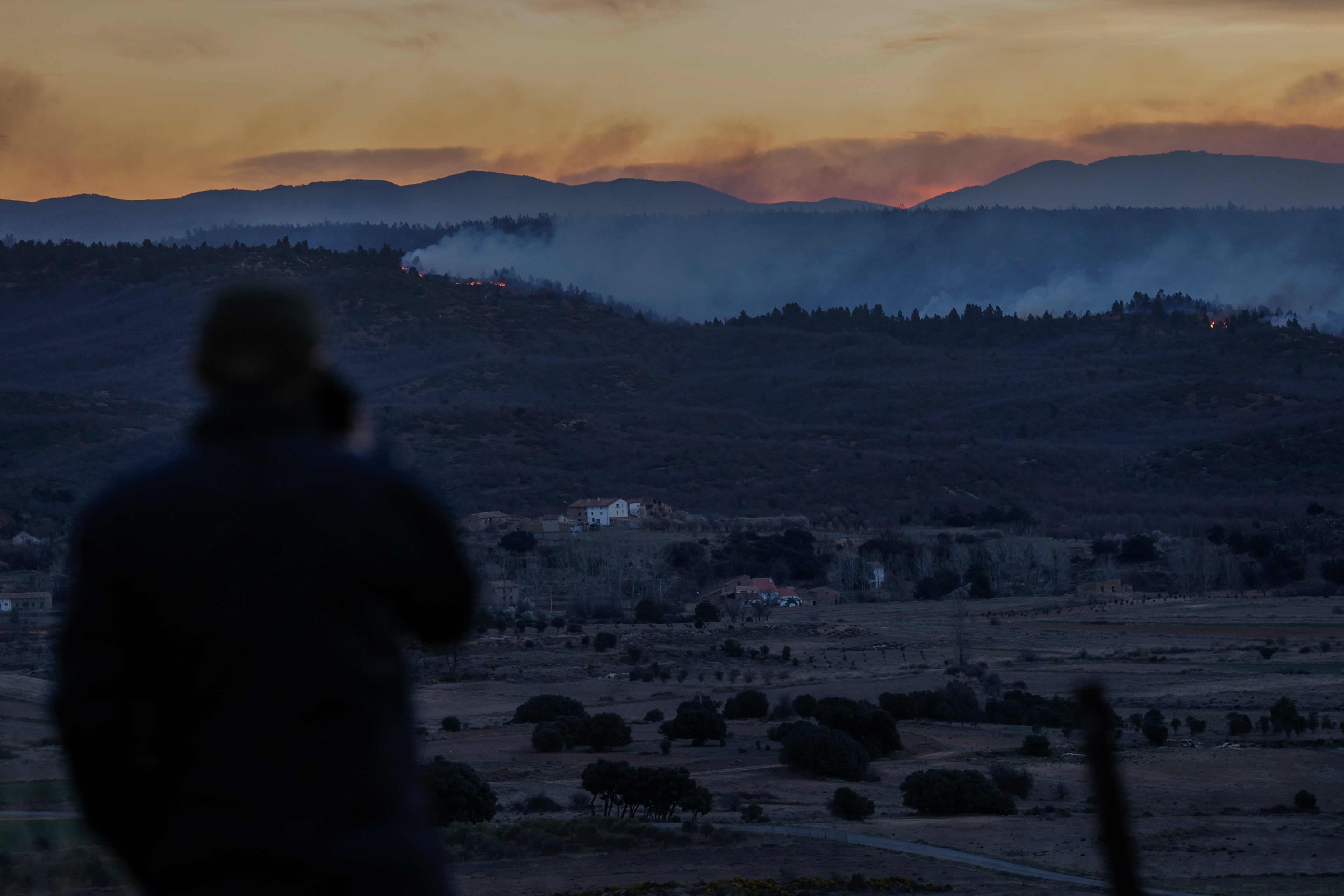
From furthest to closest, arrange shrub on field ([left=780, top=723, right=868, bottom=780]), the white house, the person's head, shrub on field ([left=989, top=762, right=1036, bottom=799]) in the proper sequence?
the white house
shrub on field ([left=780, top=723, right=868, bottom=780])
shrub on field ([left=989, top=762, right=1036, bottom=799])
the person's head

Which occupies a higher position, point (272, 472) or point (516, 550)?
point (272, 472)

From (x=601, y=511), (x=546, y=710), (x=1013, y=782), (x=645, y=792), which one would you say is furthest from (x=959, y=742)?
(x=601, y=511)

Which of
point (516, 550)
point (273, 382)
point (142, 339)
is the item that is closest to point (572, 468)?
point (516, 550)

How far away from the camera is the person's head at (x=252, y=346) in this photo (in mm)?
2199

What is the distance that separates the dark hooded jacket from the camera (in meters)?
2.03

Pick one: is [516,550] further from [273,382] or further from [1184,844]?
[273,382]

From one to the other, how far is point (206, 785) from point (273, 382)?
1.98 feet

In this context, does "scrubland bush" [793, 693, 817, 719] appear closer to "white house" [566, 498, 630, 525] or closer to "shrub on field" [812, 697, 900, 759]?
"shrub on field" [812, 697, 900, 759]

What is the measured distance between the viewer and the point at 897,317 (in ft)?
525

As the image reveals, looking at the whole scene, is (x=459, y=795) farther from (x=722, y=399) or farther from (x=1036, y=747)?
(x=722, y=399)

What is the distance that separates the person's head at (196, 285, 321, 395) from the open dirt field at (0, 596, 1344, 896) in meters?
1.71

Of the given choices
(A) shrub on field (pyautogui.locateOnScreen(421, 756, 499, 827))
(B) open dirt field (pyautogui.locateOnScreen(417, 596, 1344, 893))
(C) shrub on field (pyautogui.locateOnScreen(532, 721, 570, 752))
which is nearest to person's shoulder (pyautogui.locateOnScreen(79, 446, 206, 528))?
(B) open dirt field (pyautogui.locateOnScreen(417, 596, 1344, 893))

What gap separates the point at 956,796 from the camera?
21.6 m

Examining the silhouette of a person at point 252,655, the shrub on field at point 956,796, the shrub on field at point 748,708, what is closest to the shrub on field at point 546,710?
the shrub on field at point 748,708
